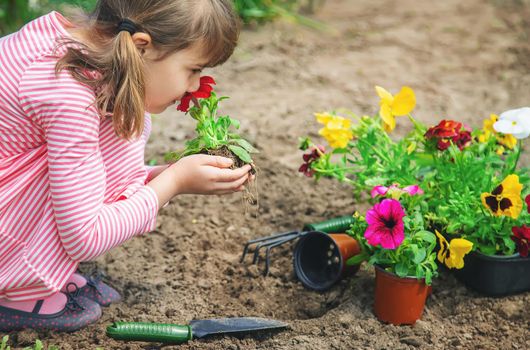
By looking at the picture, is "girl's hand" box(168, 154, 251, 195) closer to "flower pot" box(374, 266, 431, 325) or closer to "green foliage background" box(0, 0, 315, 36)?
"flower pot" box(374, 266, 431, 325)

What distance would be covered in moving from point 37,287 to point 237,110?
1852 millimetres

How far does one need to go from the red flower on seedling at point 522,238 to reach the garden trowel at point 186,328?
734 millimetres

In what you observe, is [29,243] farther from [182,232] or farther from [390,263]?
[390,263]

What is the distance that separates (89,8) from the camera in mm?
3547

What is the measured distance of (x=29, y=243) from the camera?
81.2 inches

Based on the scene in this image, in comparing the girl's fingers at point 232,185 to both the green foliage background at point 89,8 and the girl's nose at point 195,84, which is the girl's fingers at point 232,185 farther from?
the green foliage background at point 89,8

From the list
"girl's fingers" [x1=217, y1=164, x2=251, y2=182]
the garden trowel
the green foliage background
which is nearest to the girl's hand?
"girl's fingers" [x1=217, y1=164, x2=251, y2=182]

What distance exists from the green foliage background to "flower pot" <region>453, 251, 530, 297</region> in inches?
69.0

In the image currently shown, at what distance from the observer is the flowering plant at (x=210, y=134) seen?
7.08 feet

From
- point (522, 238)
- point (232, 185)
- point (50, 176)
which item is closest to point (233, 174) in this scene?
point (232, 185)

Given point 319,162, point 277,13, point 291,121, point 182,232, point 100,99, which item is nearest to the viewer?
point 100,99

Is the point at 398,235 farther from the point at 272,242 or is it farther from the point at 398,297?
the point at 272,242

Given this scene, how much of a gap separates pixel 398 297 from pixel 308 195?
3.00 feet

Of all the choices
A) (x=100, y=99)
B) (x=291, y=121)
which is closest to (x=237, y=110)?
(x=291, y=121)
